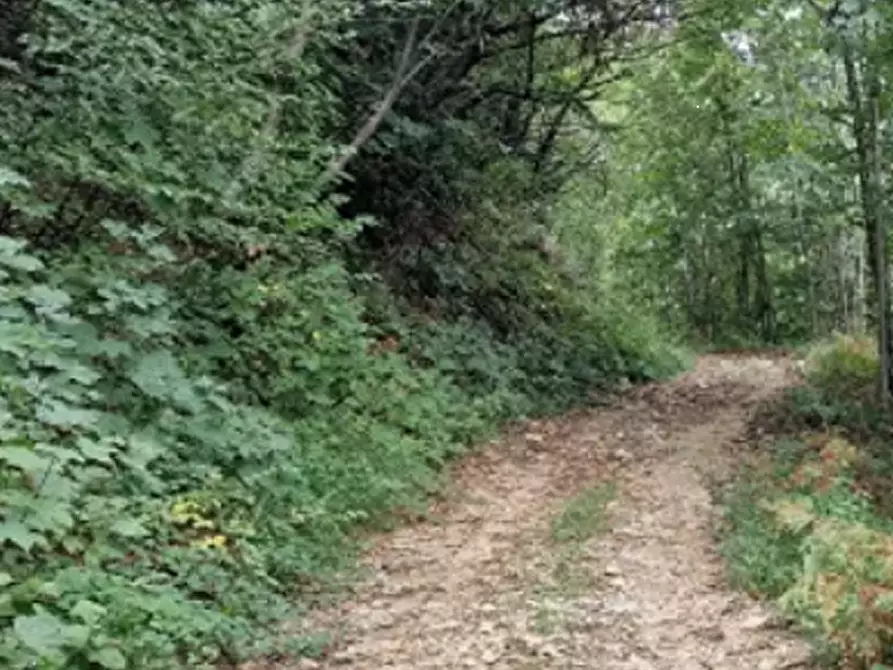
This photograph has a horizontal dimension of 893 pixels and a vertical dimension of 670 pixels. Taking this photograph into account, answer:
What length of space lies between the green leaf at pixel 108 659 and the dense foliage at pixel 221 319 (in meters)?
0.06

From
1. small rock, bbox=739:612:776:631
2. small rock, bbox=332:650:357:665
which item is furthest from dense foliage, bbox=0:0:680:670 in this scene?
small rock, bbox=739:612:776:631

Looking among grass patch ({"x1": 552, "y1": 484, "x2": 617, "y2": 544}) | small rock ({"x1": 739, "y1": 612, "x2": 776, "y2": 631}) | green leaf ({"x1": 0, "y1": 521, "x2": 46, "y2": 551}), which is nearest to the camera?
green leaf ({"x1": 0, "y1": 521, "x2": 46, "y2": 551})

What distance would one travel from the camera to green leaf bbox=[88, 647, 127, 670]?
452 centimetres

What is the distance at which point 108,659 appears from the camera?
4543 millimetres

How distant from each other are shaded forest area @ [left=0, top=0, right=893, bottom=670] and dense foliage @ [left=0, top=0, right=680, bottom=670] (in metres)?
0.03

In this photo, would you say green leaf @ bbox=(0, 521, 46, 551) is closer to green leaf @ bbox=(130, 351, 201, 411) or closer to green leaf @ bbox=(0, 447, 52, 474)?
green leaf @ bbox=(0, 447, 52, 474)

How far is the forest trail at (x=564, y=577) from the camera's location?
18.0ft

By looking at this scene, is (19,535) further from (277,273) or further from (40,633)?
(277,273)

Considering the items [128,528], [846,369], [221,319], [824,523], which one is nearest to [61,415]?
[128,528]

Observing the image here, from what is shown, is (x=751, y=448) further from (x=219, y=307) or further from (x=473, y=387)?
(x=219, y=307)

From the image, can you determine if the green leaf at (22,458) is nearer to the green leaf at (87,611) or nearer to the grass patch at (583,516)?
the green leaf at (87,611)

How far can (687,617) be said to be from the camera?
19.6ft

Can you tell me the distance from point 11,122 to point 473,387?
642 centimetres

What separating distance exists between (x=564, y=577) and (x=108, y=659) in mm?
2984
